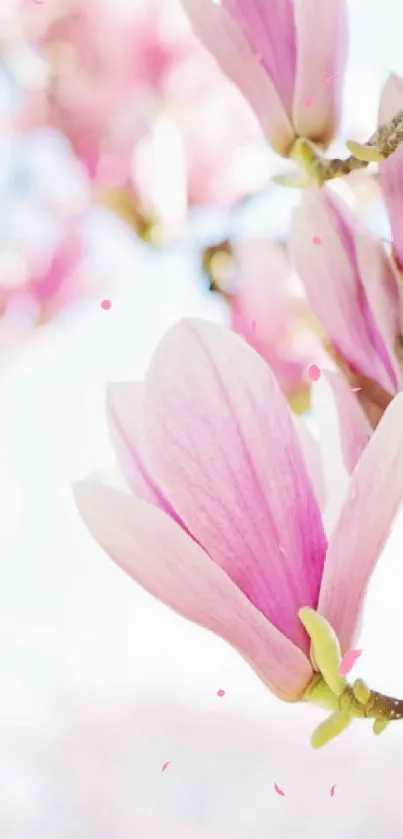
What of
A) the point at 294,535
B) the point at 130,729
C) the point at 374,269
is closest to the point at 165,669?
the point at 130,729

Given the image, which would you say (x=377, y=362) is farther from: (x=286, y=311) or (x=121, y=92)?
(x=121, y=92)

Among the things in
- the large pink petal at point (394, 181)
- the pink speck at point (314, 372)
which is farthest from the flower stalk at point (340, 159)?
the pink speck at point (314, 372)

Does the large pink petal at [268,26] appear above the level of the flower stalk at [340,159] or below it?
above

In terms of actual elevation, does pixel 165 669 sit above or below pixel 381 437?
below

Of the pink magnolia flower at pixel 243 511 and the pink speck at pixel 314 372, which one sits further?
the pink speck at pixel 314 372

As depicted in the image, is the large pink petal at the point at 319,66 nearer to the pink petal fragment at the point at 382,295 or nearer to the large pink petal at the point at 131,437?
the pink petal fragment at the point at 382,295

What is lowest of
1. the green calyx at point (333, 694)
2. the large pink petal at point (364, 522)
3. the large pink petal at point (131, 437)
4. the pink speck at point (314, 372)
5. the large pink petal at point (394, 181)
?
the green calyx at point (333, 694)

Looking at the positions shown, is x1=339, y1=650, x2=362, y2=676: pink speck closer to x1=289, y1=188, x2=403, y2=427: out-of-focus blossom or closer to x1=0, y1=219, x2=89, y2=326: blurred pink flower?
x1=289, y1=188, x2=403, y2=427: out-of-focus blossom
